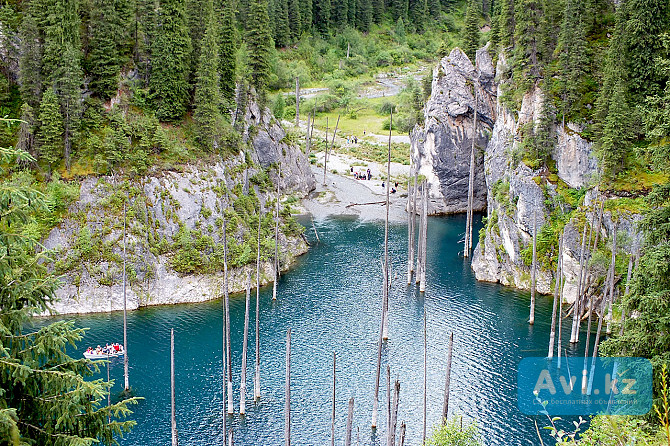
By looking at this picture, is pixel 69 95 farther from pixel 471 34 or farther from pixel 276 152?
pixel 471 34

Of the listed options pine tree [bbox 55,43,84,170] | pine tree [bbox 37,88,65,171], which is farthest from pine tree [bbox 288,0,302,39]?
pine tree [bbox 37,88,65,171]

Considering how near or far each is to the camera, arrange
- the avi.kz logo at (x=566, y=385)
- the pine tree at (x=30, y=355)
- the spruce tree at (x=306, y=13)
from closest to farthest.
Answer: the pine tree at (x=30, y=355) < the avi.kz logo at (x=566, y=385) < the spruce tree at (x=306, y=13)

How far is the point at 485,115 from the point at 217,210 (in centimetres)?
5035

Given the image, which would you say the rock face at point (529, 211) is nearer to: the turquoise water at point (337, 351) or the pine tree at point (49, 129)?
the turquoise water at point (337, 351)

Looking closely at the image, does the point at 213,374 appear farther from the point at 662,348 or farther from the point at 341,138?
the point at 341,138

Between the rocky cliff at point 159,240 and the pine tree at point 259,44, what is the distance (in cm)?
2088

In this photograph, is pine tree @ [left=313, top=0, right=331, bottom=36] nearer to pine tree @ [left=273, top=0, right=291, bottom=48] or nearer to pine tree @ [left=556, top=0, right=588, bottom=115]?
pine tree @ [left=273, top=0, right=291, bottom=48]

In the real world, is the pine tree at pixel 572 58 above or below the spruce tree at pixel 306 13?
below

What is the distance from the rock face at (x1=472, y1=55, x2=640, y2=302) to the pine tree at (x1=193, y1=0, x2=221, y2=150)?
3845 cm

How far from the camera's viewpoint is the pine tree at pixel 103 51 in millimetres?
82062

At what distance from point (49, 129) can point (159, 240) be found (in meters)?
17.6

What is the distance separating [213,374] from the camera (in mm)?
58469

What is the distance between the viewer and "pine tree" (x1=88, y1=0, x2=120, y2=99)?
82062 millimetres

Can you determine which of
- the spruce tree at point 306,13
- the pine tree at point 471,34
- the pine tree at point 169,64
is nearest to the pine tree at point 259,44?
the pine tree at point 169,64
